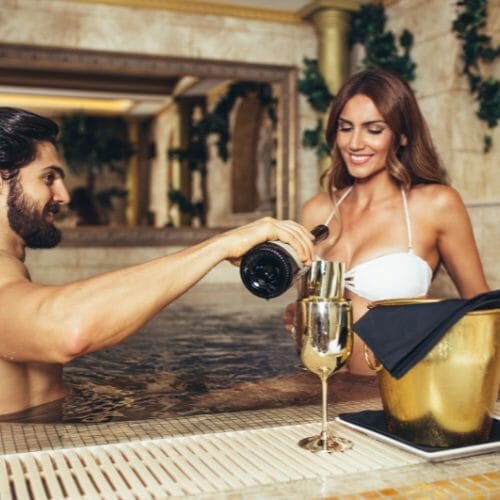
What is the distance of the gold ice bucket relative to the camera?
0.98 m

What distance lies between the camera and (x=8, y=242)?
5.62 ft

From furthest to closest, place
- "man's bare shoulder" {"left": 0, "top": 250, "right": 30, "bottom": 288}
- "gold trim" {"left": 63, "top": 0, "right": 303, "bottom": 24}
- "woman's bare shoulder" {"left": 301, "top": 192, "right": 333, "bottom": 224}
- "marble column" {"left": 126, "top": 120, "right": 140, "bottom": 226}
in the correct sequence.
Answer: "marble column" {"left": 126, "top": 120, "right": 140, "bottom": 226} → "gold trim" {"left": 63, "top": 0, "right": 303, "bottom": 24} → "woman's bare shoulder" {"left": 301, "top": 192, "right": 333, "bottom": 224} → "man's bare shoulder" {"left": 0, "top": 250, "right": 30, "bottom": 288}

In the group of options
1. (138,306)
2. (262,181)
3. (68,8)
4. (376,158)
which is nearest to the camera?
(138,306)

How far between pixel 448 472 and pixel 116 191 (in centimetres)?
1078

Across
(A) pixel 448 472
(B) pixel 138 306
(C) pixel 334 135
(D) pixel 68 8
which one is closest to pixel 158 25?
(D) pixel 68 8

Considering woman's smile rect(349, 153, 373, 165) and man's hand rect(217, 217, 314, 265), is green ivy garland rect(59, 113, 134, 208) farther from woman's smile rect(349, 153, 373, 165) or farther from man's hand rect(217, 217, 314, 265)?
man's hand rect(217, 217, 314, 265)

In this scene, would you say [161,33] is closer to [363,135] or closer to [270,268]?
[363,135]

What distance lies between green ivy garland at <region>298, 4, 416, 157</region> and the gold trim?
1.65ft

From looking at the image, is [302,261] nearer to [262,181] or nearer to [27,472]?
[27,472]

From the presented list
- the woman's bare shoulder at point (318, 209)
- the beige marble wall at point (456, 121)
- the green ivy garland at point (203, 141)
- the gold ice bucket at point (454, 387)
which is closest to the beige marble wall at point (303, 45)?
the beige marble wall at point (456, 121)

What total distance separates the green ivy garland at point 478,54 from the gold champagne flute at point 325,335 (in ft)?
17.3

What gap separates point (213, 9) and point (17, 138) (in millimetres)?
5504

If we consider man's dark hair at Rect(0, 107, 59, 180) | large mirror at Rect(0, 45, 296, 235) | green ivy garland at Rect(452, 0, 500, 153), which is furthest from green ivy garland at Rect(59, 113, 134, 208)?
man's dark hair at Rect(0, 107, 59, 180)

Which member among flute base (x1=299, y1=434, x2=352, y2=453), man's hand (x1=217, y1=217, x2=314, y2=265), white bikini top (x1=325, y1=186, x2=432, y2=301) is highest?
man's hand (x1=217, y1=217, x2=314, y2=265)
